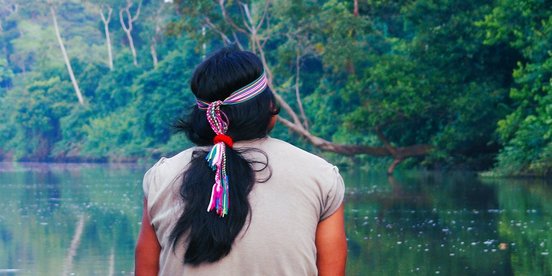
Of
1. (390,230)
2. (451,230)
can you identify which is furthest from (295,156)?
(390,230)

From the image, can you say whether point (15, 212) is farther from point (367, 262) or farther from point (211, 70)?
point (211, 70)

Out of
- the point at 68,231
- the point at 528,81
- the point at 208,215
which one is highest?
the point at 208,215

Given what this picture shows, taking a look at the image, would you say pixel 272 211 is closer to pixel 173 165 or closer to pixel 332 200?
pixel 332 200

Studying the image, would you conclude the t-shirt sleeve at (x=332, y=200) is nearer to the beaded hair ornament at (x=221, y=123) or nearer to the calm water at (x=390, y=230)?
the beaded hair ornament at (x=221, y=123)

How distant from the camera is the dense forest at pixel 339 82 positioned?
25.6m

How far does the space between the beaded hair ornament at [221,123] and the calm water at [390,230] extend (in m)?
7.02

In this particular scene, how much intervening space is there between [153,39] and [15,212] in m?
47.1

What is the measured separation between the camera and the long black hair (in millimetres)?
2467

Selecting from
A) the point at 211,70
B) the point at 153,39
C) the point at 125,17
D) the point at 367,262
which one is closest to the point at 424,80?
the point at 367,262

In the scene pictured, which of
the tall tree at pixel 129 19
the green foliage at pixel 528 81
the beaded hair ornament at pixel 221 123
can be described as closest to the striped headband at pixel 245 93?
the beaded hair ornament at pixel 221 123

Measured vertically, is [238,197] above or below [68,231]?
above

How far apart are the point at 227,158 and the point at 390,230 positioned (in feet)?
37.1

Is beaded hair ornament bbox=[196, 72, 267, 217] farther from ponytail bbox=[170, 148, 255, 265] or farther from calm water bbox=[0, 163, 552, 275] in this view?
calm water bbox=[0, 163, 552, 275]

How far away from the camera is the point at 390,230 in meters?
13.7
